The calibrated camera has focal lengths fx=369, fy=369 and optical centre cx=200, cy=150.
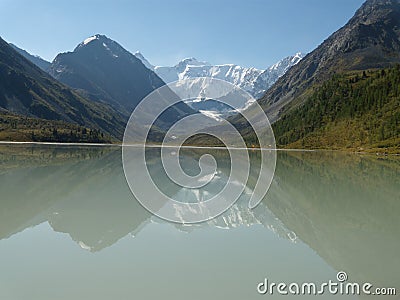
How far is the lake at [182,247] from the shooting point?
9.12 metres

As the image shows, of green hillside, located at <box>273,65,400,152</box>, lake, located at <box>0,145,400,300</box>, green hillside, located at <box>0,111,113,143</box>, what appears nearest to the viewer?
lake, located at <box>0,145,400,300</box>

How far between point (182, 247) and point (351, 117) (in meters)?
134

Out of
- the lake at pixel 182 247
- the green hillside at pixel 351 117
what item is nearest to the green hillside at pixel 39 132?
the green hillside at pixel 351 117

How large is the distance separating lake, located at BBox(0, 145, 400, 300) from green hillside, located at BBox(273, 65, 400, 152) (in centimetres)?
8724

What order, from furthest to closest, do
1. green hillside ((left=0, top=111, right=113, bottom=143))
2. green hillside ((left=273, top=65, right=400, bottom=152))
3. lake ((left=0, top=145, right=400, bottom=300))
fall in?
green hillside ((left=0, top=111, right=113, bottom=143))
green hillside ((left=273, top=65, right=400, bottom=152))
lake ((left=0, top=145, right=400, bottom=300))

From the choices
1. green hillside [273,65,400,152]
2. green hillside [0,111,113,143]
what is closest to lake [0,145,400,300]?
green hillside [273,65,400,152]

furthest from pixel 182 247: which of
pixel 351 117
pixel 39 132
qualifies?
pixel 39 132

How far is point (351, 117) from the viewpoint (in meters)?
134

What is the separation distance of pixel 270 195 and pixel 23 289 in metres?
19.9

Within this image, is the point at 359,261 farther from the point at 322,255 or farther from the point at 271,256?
the point at 271,256

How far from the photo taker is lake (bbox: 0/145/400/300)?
9.12 meters

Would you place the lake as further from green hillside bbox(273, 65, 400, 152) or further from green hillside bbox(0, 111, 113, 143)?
green hillside bbox(0, 111, 113, 143)

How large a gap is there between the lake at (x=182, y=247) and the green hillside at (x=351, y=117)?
286ft

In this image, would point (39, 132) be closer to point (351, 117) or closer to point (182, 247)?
point (351, 117)
